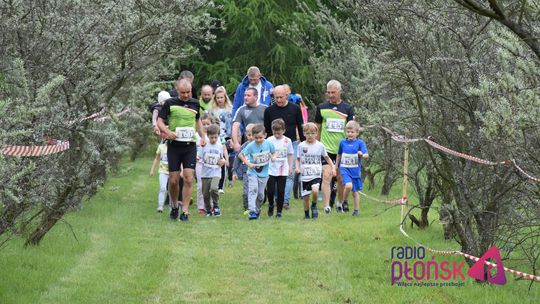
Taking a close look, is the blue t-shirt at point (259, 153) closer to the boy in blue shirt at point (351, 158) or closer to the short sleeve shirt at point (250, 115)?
the boy in blue shirt at point (351, 158)

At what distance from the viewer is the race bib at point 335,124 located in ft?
55.5

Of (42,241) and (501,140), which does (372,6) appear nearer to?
(501,140)

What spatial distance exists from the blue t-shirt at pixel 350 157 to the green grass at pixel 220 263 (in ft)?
2.93

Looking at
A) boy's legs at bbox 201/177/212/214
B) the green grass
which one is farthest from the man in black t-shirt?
the green grass

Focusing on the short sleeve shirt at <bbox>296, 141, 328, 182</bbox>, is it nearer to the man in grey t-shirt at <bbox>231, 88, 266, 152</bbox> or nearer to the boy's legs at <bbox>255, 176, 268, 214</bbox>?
the boy's legs at <bbox>255, 176, 268, 214</bbox>

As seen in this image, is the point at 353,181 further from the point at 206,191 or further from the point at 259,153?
the point at 206,191

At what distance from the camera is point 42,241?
456 inches

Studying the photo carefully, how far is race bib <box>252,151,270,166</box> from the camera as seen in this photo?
15562 millimetres

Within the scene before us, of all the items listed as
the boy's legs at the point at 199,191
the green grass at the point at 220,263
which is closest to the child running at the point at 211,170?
the boy's legs at the point at 199,191

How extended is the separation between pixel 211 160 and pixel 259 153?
3.02 ft

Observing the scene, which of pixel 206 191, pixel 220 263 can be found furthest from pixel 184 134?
pixel 220 263

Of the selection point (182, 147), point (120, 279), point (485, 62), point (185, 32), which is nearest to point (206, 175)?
point (182, 147)

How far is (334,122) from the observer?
55.5ft

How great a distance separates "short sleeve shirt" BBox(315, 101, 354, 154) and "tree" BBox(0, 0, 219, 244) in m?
4.82
